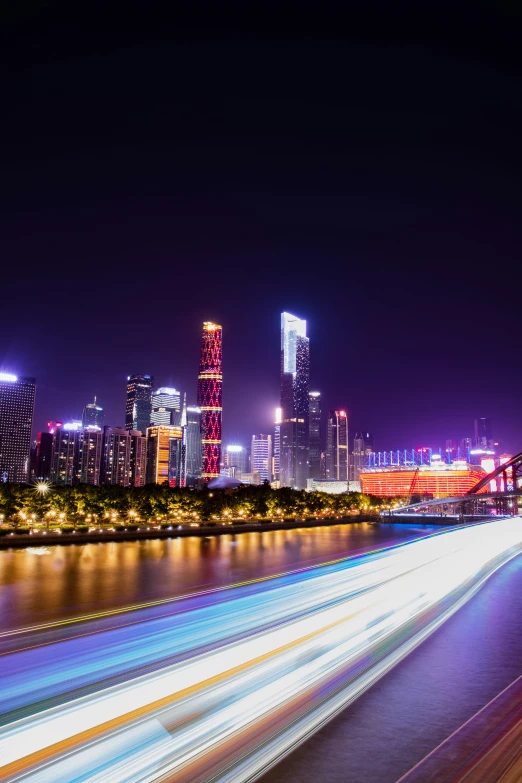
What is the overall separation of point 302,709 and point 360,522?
75103mm

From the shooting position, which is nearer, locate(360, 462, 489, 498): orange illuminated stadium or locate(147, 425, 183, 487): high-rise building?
locate(360, 462, 489, 498): orange illuminated stadium

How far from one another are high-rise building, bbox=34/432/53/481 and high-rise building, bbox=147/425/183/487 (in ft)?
104

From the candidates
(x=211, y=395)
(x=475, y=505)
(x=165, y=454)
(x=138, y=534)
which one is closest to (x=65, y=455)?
(x=165, y=454)

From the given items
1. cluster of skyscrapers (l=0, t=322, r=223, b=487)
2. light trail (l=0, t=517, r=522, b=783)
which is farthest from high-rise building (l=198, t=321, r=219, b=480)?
light trail (l=0, t=517, r=522, b=783)

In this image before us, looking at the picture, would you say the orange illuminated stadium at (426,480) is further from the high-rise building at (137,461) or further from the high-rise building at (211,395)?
the high-rise building at (137,461)

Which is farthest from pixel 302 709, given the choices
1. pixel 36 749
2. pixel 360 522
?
pixel 360 522

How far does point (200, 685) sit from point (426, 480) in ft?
487

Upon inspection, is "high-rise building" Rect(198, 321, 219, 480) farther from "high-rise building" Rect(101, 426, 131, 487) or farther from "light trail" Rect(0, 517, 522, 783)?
"light trail" Rect(0, 517, 522, 783)

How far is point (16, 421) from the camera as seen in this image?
172875 millimetres

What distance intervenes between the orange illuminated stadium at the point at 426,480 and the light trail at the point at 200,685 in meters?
133

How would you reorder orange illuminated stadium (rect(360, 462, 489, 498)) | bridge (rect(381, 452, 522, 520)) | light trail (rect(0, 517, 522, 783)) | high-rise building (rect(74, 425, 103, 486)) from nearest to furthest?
light trail (rect(0, 517, 522, 783))
bridge (rect(381, 452, 522, 520))
orange illuminated stadium (rect(360, 462, 489, 498))
high-rise building (rect(74, 425, 103, 486))

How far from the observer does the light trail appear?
5168 millimetres

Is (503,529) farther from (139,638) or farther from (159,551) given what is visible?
(139,638)

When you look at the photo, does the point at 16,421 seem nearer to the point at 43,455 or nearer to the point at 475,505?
the point at 43,455
